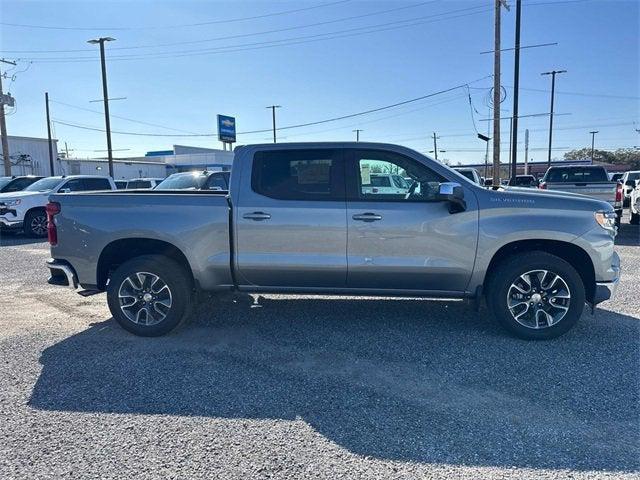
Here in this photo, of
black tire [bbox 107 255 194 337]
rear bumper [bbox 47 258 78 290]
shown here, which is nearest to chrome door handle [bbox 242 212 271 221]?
black tire [bbox 107 255 194 337]

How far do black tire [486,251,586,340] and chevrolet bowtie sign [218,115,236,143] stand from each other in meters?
52.4

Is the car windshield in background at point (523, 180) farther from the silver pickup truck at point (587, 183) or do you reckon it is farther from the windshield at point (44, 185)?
the windshield at point (44, 185)

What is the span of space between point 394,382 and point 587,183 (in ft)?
37.5

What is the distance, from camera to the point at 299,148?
16.3ft

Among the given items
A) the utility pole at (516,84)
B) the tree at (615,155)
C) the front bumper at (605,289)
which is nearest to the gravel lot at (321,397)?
the front bumper at (605,289)

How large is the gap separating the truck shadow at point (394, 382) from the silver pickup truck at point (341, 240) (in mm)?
459

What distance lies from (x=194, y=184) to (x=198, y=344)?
8756mm

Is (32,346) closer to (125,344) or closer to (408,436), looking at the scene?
(125,344)

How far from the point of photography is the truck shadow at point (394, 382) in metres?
3.06

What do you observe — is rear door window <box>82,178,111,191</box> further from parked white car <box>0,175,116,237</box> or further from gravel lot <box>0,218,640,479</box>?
gravel lot <box>0,218,640,479</box>

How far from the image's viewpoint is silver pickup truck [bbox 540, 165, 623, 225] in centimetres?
1232

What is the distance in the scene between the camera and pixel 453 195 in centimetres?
449

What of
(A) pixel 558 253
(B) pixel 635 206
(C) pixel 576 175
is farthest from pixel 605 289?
(B) pixel 635 206

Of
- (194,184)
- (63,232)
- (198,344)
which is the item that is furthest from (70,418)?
(194,184)
